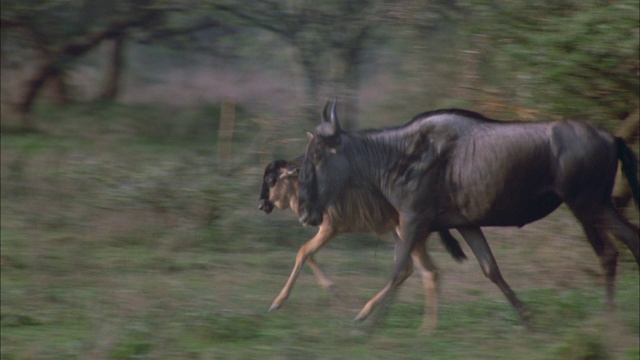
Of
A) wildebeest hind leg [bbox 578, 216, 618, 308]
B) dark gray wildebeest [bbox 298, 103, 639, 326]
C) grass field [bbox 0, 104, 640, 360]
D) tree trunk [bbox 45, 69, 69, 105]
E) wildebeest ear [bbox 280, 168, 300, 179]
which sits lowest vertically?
tree trunk [bbox 45, 69, 69, 105]

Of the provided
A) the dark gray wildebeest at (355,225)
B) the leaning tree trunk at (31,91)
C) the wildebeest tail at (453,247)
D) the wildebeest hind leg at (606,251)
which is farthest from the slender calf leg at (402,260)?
the leaning tree trunk at (31,91)

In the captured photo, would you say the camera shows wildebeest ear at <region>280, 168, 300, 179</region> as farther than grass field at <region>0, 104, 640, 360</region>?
Yes

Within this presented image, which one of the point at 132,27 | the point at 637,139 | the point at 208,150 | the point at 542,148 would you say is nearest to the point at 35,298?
the point at 542,148

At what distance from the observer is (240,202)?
1043cm

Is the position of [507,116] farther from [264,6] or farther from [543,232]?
[264,6]

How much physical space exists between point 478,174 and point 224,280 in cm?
277

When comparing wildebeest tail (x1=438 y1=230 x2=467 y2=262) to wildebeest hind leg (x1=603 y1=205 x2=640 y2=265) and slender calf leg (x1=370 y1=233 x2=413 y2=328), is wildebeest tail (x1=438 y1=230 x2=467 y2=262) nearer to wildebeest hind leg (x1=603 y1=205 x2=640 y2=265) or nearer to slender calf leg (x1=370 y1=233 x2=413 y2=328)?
slender calf leg (x1=370 y1=233 x2=413 y2=328)

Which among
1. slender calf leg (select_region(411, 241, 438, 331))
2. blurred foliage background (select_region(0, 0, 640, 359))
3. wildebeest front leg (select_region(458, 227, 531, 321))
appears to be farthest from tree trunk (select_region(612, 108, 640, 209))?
slender calf leg (select_region(411, 241, 438, 331))

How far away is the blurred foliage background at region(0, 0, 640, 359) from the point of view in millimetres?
6922

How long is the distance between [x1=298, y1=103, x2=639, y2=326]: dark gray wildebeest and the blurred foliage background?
0.61 m

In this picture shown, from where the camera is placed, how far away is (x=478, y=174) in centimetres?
711

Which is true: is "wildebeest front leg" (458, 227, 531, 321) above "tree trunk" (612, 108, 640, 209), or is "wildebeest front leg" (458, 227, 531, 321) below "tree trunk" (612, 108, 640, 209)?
below

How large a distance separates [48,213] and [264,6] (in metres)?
3.69

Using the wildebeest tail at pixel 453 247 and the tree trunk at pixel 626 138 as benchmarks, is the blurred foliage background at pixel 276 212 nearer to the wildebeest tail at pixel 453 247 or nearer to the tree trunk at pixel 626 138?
the tree trunk at pixel 626 138
